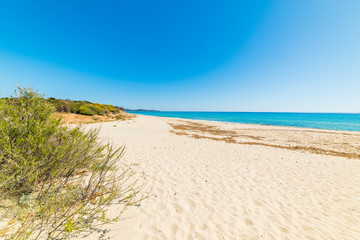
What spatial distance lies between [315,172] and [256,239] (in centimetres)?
605

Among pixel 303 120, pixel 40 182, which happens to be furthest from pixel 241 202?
pixel 303 120

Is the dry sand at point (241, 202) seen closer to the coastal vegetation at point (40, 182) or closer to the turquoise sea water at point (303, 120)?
the coastal vegetation at point (40, 182)

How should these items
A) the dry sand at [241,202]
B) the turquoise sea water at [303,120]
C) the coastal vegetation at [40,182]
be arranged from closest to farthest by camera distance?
the coastal vegetation at [40,182]
the dry sand at [241,202]
the turquoise sea water at [303,120]

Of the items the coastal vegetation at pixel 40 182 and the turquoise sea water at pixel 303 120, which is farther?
the turquoise sea water at pixel 303 120

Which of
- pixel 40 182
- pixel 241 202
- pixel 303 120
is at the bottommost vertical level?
pixel 241 202

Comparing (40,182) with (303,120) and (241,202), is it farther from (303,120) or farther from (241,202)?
(303,120)

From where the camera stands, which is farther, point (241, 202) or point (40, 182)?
point (241, 202)

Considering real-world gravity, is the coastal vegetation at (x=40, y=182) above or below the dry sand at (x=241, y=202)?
above

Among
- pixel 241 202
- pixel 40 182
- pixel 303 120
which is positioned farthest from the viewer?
pixel 303 120

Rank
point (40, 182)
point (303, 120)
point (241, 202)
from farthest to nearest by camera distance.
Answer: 1. point (303, 120)
2. point (241, 202)
3. point (40, 182)

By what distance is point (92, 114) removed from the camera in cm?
2203

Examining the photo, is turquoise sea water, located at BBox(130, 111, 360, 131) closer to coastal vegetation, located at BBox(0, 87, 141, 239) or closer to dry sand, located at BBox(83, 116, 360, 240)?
dry sand, located at BBox(83, 116, 360, 240)

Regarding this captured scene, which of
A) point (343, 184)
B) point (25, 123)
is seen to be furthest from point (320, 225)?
point (25, 123)

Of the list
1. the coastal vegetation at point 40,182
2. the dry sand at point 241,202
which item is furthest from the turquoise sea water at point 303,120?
the coastal vegetation at point 40,182
